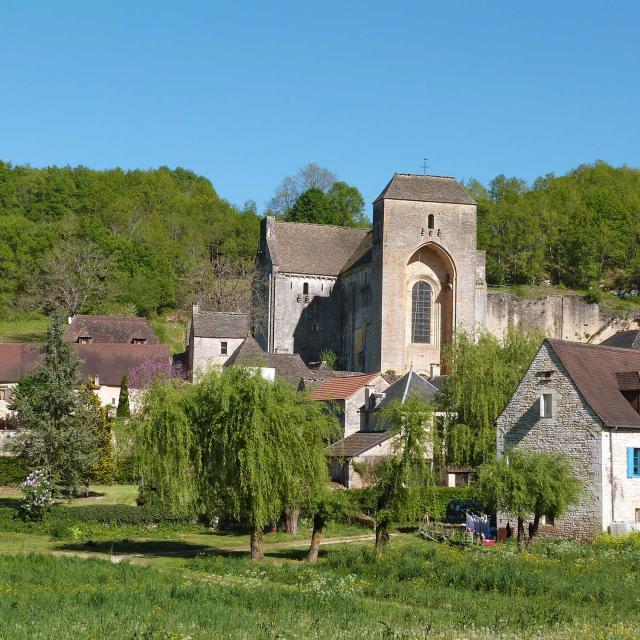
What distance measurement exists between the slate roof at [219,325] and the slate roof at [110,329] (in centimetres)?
410

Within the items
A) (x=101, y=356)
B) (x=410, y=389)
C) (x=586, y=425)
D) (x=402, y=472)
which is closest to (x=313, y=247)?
(x=101, y=356)

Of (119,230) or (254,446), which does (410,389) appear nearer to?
(254,446)

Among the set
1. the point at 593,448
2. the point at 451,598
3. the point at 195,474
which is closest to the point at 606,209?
the point at 593,448

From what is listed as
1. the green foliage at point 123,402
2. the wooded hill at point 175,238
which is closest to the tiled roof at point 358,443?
the green foliage at point 123,402

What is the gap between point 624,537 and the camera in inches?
1077

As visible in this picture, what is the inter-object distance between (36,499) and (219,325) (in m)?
28.4

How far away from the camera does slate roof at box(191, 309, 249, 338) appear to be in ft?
195

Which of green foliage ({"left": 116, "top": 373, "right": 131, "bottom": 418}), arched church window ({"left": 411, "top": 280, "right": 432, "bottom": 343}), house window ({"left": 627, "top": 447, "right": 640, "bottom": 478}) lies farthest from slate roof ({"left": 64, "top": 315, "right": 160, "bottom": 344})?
house window ({"left": 627, "top": 447, "right": 640, "bottom": 478})

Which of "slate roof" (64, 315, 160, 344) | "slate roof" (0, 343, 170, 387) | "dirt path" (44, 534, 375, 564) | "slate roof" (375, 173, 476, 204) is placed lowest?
"dirt path" (44, 534, 375, 564)

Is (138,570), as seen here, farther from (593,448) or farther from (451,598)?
(593,448)

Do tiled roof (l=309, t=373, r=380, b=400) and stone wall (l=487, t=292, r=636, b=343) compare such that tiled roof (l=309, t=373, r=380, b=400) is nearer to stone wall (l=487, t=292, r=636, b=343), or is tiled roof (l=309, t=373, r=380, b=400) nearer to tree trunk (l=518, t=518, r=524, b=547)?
tree trunk (l=518, t=518, r=524, b=547)

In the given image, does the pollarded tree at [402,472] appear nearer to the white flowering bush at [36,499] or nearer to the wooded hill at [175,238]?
the white flowering bush at [36,499]

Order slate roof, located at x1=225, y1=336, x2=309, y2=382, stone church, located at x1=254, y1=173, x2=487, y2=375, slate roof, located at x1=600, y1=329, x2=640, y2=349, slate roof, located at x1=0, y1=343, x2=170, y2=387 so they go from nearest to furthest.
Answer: slate roof, located at x1=0, y1=343, x2=170, y2=387 → slate roof, located at x1=225, y1=336, x2=309, y2=382 → slate roof, located at x1=600, y1=329, x2=640, y2=349 → stone church, located at x1=254, y1=173, x2=487, y2=375

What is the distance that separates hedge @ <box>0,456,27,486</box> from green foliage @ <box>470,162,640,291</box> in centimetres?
5515
